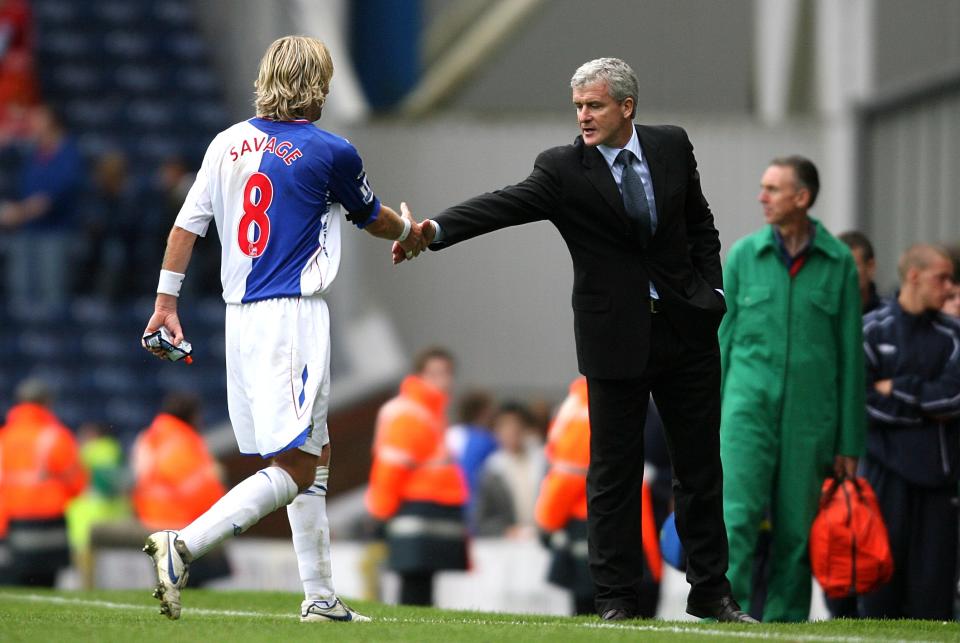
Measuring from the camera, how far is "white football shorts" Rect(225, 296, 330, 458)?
21.6 ft

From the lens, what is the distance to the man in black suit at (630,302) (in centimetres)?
712

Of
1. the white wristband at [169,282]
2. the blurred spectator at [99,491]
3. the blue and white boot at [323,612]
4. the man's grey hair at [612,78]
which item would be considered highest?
the man's grey hair at [612,78]

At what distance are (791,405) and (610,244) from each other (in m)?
1.69

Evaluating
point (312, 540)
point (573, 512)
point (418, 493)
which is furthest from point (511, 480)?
point (312, 540)

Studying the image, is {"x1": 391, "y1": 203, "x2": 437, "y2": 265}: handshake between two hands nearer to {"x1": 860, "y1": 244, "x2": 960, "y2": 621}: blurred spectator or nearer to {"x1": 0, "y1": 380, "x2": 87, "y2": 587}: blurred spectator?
{"x1": 860, "y1": 244, "x2": 960, "y2": 621}: blurred spectator

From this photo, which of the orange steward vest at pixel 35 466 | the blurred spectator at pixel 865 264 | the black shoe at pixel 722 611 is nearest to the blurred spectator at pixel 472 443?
the orange steward vest at pixel 35 466

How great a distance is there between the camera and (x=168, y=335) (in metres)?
6.77

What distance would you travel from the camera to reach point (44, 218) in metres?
19.7

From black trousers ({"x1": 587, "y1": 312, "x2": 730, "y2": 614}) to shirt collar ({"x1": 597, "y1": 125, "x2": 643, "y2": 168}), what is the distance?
0.66 meters

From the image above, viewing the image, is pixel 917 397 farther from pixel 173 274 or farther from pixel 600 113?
pixel 173 274

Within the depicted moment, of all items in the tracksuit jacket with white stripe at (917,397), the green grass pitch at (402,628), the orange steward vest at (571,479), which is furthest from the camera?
the orange steward vest at (571,479)

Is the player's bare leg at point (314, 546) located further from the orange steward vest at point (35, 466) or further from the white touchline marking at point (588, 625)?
the orange steward vest at point (35, 466)

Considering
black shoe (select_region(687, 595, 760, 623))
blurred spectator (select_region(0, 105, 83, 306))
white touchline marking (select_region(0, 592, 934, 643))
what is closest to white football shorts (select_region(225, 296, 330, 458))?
white touchline marking (select_region(0, 592, 934, 643))

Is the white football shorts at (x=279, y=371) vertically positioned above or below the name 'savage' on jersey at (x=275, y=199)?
below
